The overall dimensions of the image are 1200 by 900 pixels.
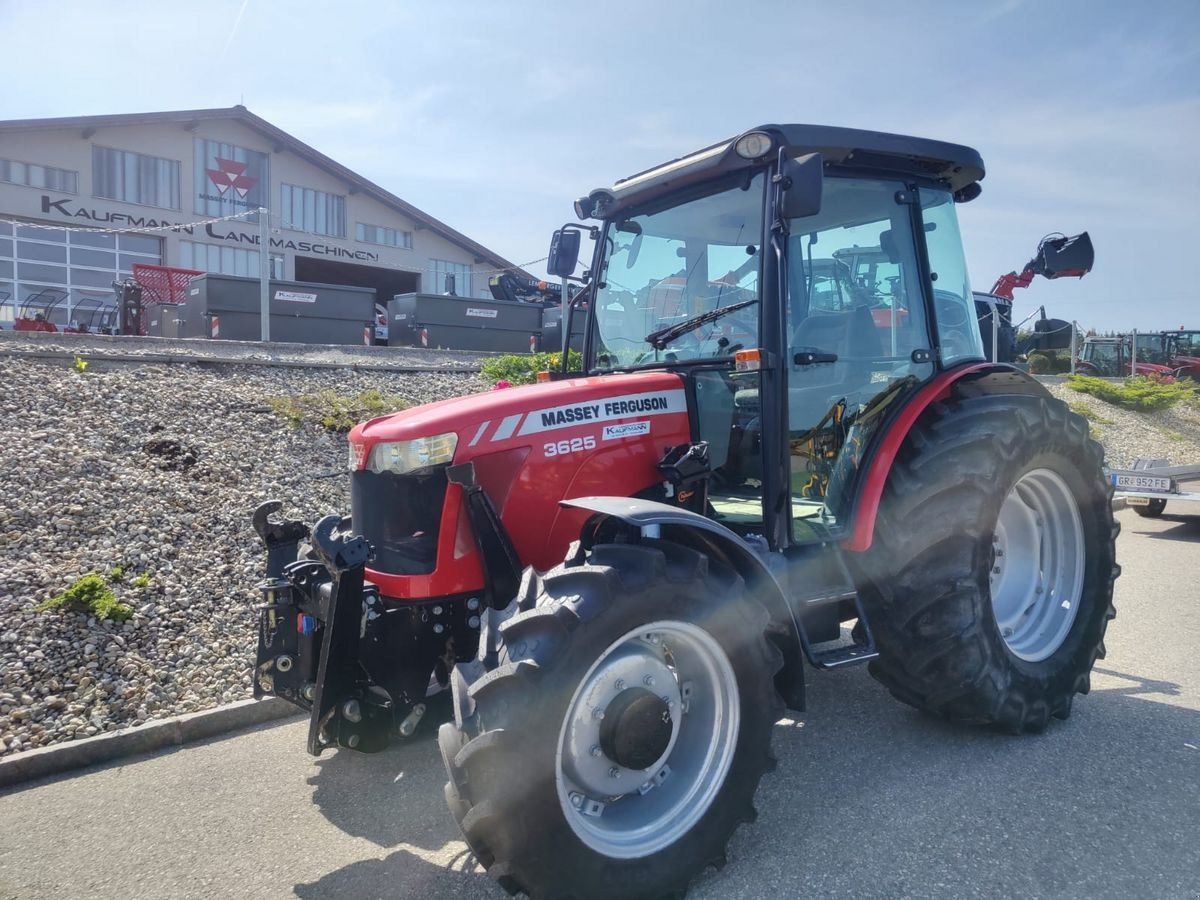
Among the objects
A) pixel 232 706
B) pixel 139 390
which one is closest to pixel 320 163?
pixel 139 390

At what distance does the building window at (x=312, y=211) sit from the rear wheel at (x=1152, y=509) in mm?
27116

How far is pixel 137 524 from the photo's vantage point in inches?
231

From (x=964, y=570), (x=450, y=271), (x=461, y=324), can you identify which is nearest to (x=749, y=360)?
(x=964, y=570)

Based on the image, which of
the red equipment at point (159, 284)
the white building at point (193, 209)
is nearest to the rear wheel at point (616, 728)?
the red equipment at point (159, 284)

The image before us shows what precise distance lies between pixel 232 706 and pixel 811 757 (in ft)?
9.09

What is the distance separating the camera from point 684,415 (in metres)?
3.87

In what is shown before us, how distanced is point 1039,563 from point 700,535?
2.44 m

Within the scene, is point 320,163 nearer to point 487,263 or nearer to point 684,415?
point 487,263

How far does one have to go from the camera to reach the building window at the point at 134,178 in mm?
26547

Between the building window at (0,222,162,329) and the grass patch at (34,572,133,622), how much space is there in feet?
64.8

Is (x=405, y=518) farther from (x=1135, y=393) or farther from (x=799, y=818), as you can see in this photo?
(x=1135, y=393)

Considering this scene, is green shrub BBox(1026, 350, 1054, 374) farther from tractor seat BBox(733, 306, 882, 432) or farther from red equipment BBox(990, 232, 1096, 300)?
tractor seat BBox(733, 306, 882, 432)

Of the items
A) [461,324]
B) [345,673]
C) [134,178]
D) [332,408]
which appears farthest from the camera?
[134,178]

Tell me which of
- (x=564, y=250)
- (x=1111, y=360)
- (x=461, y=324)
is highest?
(x=461, y=324)
